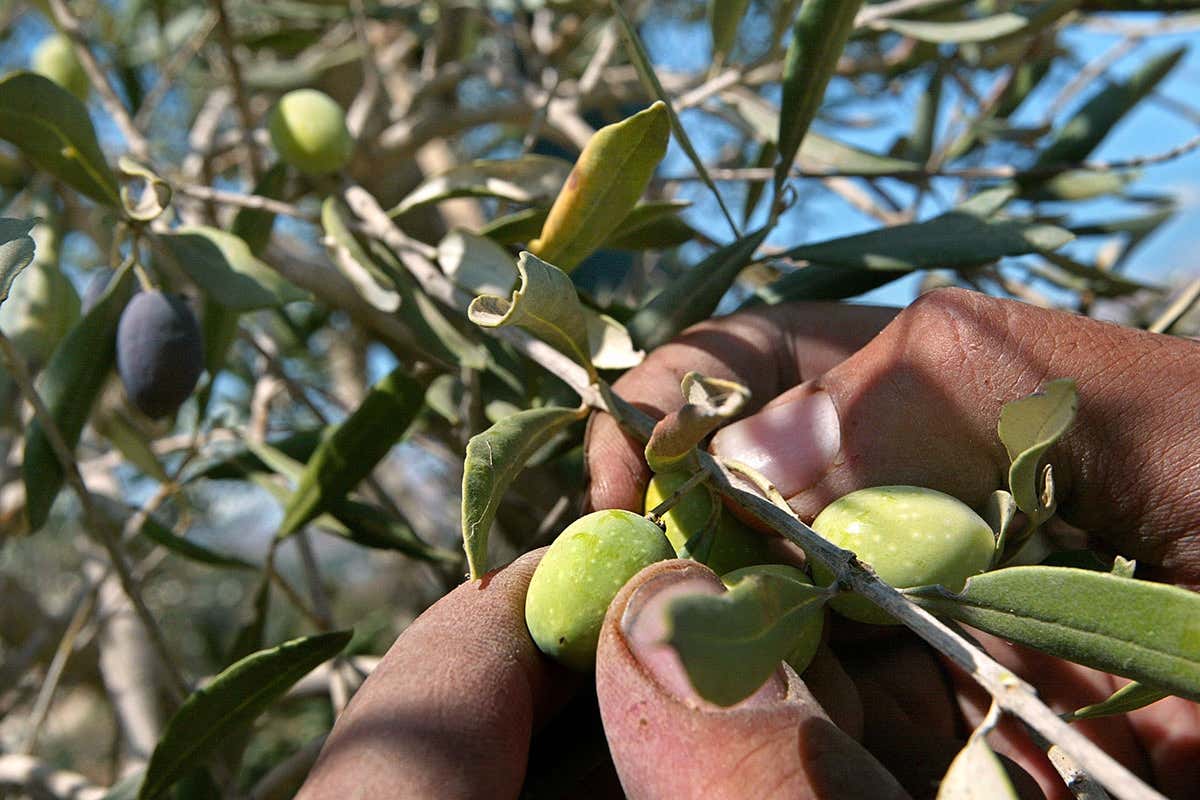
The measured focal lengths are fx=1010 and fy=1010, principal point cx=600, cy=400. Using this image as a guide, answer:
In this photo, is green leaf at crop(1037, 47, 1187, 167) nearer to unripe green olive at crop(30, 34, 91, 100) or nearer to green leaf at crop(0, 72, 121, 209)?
green leaf at crop(0, 72, 121, 209)

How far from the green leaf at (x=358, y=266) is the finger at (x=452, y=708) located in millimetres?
424

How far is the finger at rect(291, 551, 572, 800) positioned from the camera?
0.61 meters

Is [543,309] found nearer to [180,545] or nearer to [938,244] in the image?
[938,244]

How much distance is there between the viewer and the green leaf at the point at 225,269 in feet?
3.39

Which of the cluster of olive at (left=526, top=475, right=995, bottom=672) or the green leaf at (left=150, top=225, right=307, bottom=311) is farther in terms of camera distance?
the green leaf at (left=150, top=225, right=307, bottom=311)

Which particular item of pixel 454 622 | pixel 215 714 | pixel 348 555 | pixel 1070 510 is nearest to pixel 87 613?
pixel 215 714

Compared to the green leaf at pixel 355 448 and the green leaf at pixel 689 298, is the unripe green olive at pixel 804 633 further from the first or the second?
the green leaf at pixel 355 448

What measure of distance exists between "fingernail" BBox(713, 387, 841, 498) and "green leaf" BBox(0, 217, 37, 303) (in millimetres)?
523

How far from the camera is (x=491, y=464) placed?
0.73 meters

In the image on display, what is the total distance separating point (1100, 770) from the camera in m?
0.50

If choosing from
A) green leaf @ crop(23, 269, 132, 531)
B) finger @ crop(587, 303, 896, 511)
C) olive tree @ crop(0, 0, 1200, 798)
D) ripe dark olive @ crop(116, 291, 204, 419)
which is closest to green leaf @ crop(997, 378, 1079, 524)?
olive tree @ crop(0, 0, 1200, 798)

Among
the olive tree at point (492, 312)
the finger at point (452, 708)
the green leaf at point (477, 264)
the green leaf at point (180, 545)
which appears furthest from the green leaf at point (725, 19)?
the green leaf at point (180, 545)

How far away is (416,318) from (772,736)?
676mm

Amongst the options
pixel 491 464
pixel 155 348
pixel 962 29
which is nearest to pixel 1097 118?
pixel 962 29
